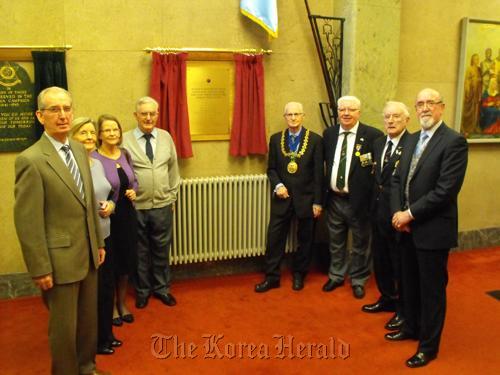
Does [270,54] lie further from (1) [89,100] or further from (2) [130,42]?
(1) [89,100]

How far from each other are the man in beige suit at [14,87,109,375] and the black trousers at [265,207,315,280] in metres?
1.94

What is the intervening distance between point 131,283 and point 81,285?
1710 mm

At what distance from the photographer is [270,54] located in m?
4.35

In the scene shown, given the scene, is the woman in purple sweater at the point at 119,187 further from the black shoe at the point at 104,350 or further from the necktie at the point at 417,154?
the necktie at the point at 417,154

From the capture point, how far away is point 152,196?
12.0 feet

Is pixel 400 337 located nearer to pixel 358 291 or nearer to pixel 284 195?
pixel 358 291

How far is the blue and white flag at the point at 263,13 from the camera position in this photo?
4.07 meters

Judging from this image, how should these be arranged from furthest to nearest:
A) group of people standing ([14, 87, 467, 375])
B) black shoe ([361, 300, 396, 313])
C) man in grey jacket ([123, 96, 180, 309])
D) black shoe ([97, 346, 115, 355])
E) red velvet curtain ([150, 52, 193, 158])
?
1. red velvet curtain ([150, 52, 193, 158])
2. black shoe ([361, 300, 396, 313])
3. man in grey jacket ([123, 96, 180, 309])
4. black shoe ([97, 346, 115, 355])
5. group of people standing ([14, 87, 467, 375])

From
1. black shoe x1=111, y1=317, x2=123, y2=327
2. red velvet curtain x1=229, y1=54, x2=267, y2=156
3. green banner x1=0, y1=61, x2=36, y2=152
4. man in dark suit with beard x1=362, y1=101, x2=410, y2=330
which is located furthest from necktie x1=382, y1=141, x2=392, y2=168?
green banner x1=0, y1=61, x2=36, y2=152

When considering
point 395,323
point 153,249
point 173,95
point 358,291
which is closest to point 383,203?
point 395,323

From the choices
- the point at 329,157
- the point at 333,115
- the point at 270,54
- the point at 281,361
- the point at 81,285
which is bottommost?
the point at 281,361

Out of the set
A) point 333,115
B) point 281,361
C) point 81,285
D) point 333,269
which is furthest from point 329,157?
point 81,285

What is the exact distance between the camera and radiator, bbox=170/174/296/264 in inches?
165

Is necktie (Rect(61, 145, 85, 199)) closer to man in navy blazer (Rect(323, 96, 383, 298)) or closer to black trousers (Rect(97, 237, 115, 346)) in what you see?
black trousers (Rect(97, 237, 115, 346))
